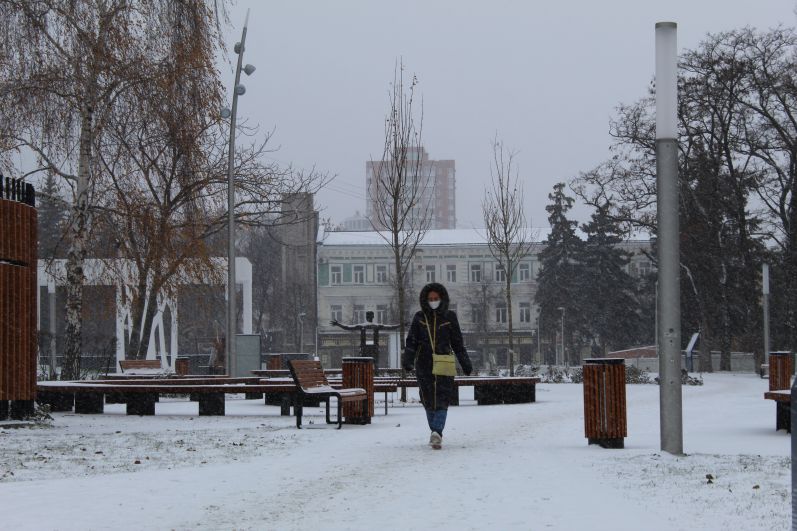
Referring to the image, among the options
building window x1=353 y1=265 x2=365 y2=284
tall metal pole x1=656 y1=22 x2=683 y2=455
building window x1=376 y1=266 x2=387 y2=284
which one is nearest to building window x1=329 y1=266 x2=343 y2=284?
building window x1=353 y1=265 x2=365 y2=284

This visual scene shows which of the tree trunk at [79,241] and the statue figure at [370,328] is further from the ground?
the tree trunk at [79,241]

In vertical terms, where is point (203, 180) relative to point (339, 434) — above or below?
above

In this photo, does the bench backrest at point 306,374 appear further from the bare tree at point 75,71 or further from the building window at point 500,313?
the building window at point 500,313

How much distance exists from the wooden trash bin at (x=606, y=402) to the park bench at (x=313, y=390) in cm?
415

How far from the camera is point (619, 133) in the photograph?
51625 mm

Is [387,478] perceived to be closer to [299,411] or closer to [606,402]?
[606,402]

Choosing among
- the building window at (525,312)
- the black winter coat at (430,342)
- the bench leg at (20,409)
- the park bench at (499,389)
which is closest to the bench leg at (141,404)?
the bench leg at (20,409)

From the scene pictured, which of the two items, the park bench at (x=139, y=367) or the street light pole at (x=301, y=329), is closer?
the park bench at (x=139, y=367)

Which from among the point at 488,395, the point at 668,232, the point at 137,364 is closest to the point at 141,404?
the point at 488,395

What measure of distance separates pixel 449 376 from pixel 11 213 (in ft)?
21.4

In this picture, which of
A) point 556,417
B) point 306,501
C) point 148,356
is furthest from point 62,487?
point 148,356

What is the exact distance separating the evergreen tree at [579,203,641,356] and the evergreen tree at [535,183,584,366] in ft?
1.94

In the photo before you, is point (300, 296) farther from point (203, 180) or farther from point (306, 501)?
point (306, 501)

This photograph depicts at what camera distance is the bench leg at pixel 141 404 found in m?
21.2
